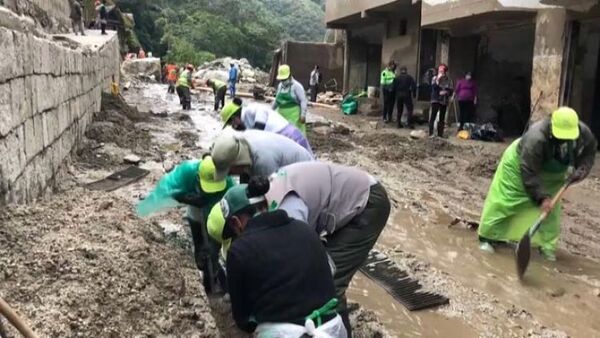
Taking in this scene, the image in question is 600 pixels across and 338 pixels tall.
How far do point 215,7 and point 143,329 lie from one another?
50648 millimetres

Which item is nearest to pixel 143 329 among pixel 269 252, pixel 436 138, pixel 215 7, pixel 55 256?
pixel 55 256

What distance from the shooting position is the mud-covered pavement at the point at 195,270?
2.90 m

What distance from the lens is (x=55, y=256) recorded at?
10.1 feet

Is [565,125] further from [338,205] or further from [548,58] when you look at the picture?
[548,58]

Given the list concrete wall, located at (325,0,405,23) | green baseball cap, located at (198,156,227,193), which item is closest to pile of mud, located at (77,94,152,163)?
green baseball cap, located at (198,156,227,193)

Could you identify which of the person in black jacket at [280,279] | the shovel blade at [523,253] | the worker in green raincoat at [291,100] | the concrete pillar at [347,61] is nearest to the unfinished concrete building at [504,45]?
the concrete pillar at [347,61]

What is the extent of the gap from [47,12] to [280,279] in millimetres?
12228

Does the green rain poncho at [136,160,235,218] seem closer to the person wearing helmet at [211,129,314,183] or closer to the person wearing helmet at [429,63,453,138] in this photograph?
the person wearing helmet at [211,129,314,183]

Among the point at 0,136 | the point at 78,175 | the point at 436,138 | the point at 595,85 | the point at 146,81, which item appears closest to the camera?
the point at 0,136

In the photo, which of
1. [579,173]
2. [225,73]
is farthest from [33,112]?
[225,73]

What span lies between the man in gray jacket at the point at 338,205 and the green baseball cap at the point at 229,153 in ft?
1.72

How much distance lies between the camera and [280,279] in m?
2.13

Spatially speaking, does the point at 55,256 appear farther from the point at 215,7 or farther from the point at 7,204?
the point at 215,7

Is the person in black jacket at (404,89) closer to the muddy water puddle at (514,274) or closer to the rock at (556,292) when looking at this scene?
the muddy water puddle at (514,274)
